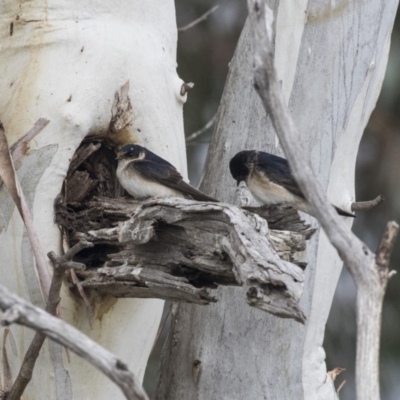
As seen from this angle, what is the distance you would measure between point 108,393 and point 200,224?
2.85 feet

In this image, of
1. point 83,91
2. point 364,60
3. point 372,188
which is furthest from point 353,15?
point 372,188

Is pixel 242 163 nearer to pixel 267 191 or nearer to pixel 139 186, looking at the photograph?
pixel 267 191

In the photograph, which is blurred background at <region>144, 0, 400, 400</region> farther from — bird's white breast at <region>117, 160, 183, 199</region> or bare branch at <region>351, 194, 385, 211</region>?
bird's white breast at <region>117, 160, 183, 199</region>

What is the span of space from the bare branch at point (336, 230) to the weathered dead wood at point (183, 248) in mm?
454

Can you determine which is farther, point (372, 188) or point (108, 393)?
point (372, 188)

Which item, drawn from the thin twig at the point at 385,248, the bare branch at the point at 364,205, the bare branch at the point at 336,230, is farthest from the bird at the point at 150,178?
the thin twig at the point at 385,248

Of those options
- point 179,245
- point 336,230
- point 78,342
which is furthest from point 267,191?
point 78,342

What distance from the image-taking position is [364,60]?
3562 millimetres

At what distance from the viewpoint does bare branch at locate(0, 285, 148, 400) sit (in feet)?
5.16

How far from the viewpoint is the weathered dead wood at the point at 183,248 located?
218 cm

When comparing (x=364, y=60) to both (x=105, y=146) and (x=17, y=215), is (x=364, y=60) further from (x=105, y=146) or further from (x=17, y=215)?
(x=17, y=215)

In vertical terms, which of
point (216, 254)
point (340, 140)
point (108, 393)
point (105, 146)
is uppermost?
point (340, 140)

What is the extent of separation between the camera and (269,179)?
3.14 metres

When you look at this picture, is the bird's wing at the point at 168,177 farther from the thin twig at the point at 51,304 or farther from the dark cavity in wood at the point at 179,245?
the thin twig at the point at 51,304
